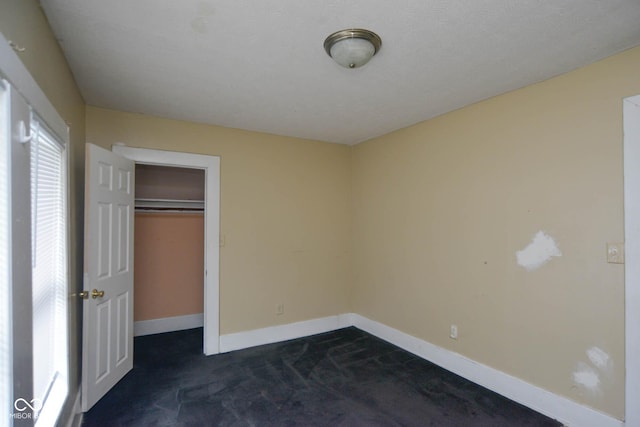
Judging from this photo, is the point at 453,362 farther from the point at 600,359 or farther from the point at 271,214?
the point at 271,214

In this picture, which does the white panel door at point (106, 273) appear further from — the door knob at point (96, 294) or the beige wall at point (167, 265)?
the beige wall at point (167, 265)

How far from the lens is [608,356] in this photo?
2.01 meters

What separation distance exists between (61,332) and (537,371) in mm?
3189

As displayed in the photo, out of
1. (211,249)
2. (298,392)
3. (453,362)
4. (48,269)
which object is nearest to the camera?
(48,269)

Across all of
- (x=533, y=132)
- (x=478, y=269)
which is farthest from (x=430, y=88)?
(x=478, y=269)

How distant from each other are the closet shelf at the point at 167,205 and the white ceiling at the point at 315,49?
1438 millimetres

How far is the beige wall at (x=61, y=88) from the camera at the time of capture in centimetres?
129

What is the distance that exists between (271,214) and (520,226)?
246 cm

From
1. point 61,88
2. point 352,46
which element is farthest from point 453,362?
point 61,88

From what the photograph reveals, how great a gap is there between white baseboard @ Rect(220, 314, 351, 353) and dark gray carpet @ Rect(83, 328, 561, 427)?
12cm

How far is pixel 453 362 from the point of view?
2.93 m

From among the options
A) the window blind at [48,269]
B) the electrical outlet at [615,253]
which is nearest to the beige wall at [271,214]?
the window blind at [48,269]

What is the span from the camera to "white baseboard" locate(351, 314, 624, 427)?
208 cm

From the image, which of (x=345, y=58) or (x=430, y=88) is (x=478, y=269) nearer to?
(x=430, y=88)
